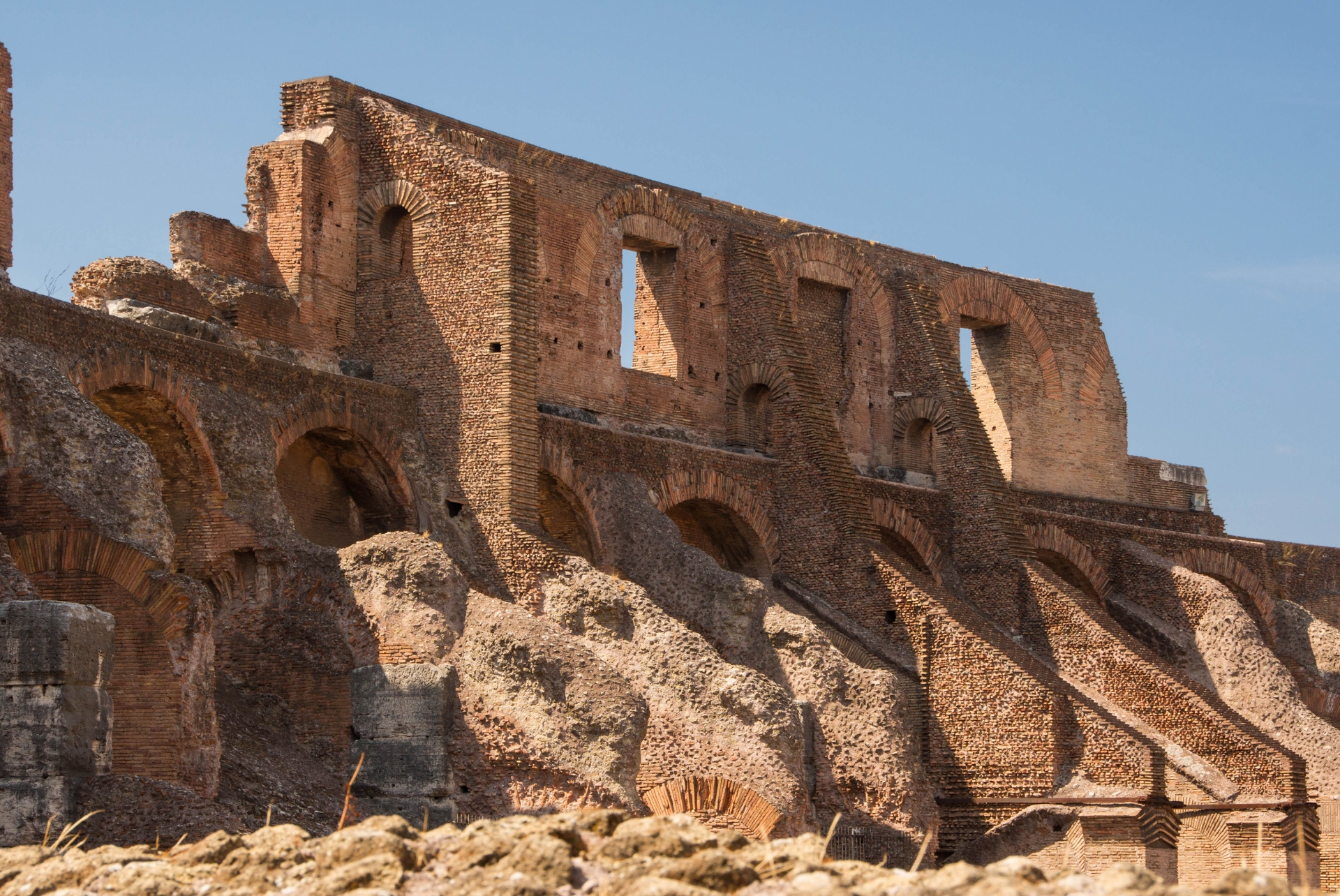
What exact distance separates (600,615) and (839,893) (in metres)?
10.4

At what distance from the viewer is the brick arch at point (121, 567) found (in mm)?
13750

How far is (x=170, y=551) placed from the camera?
14.3 meters

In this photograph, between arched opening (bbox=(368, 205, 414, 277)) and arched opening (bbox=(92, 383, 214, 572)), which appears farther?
arched opening (bbox=(368, 205, 414, 277))

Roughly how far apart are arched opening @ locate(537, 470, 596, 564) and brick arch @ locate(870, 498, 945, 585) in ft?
13.0

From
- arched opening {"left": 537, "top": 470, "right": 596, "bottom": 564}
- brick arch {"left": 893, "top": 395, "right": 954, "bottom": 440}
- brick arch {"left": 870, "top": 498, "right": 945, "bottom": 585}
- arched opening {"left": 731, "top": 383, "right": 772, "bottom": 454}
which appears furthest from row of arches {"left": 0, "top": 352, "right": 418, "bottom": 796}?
brick arch {"left": 893, "top": 395, "right": 954, "bottom": 440}

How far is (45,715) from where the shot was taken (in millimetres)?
12086

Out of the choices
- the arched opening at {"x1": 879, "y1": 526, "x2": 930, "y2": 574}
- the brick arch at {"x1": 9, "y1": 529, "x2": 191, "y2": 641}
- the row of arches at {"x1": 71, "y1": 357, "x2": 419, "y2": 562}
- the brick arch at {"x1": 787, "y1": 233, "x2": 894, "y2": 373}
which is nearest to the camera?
the brick arch at {"x1": 9, "y1": 529, "x2": 191, "y2": 641}

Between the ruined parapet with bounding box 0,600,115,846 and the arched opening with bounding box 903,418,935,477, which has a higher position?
the arched opening with bounding box 903,418,935,477

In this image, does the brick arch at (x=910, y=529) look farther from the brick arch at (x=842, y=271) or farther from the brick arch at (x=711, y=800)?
the brick arch at (x=711, y=800)

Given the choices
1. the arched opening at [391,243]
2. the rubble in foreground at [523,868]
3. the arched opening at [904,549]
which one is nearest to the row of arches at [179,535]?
the arched opening at [391,243]

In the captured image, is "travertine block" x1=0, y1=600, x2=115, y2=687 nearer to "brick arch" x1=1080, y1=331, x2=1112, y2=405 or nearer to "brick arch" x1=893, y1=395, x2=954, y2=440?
"brick arch" x1=893, y1=395, x2=954, y2=440

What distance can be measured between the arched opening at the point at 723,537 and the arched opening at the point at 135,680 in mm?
8326

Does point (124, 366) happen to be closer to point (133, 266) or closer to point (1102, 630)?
point (133, 266)

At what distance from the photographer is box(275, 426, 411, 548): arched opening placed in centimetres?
1808
